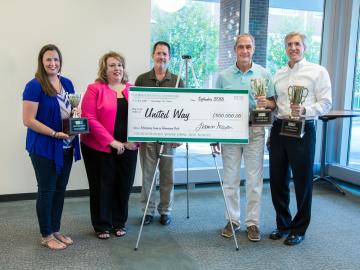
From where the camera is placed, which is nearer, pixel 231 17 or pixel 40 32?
pixel 40 32

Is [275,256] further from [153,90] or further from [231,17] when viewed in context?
[231,17]

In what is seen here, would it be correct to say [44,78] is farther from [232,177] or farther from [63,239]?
[232,177]

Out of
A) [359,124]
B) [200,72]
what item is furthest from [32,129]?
[359,124]

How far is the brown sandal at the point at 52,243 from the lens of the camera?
2.92 meters

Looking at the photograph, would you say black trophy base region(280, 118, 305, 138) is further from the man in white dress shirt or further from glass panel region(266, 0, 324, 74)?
glass panel region(266, 0, 324, 74)

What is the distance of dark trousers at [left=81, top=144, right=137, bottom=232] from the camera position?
3.07 meters

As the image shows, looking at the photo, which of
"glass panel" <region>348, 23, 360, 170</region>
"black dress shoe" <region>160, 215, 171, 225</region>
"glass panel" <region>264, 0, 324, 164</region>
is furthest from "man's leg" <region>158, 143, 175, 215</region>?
"glass panel" <region>348, 23, 360, 170</region>

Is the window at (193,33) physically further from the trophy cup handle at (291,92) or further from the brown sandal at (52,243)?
the brown sandal at (52,243)

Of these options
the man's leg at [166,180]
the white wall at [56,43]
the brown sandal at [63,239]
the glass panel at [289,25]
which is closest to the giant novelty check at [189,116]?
the man's leg at [166,180]

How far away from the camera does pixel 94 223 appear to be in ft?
10.5

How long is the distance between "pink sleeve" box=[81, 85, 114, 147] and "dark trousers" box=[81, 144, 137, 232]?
0.13 meters

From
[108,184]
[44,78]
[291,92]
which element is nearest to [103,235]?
[108,184]

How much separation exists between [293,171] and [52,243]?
205 centimetres

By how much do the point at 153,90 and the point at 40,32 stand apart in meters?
1.81
